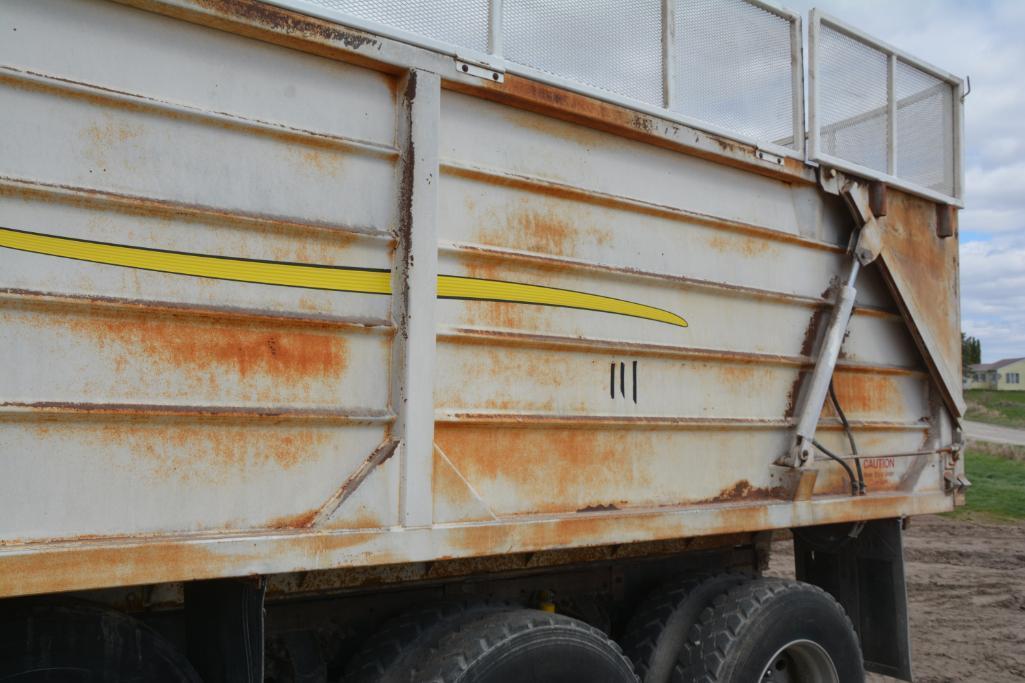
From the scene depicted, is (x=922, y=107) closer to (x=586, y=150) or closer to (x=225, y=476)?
(x=586, y=150)

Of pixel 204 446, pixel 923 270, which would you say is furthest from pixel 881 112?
pixel 204 446

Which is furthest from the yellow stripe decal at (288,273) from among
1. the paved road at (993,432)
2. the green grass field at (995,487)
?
the paved road at (993,432)

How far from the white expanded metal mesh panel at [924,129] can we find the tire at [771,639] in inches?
78.8

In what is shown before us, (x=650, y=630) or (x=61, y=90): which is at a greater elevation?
(x=61, y=90)

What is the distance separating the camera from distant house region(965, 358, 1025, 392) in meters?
87.8

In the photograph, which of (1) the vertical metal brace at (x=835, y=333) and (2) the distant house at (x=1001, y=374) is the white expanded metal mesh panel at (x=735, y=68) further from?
(2) the distant house at (x=1001, y=374)

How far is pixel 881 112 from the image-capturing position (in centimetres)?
430

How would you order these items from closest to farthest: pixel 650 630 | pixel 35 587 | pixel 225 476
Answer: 1. pixel 35 587
2. pixel 225 476
3. pixel 650 630

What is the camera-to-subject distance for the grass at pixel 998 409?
3741 centimetres

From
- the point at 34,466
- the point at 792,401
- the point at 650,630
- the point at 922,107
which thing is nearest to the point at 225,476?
the point at 34,466

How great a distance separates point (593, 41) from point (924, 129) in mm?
2104

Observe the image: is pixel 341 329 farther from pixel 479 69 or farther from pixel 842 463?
pixel 842 463

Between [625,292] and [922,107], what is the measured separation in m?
2.22

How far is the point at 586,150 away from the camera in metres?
3.28
